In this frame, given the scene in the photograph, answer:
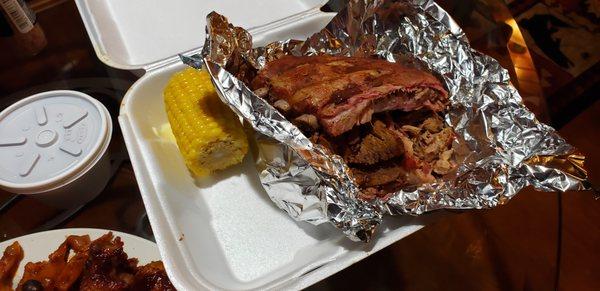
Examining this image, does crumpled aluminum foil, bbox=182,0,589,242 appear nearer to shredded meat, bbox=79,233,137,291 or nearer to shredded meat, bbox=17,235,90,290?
shredded meat, bbox=79,233,137,291

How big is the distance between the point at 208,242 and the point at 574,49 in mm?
2237

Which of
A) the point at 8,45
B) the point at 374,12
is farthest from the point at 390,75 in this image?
the point at 8,45

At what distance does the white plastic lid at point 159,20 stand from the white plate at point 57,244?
26.8 inches

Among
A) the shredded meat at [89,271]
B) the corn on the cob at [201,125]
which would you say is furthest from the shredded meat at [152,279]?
the corn on the cob at [201,125]

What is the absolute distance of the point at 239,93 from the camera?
107 cm

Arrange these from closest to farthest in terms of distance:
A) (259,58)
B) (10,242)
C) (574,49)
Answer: (10,242), (259,58), (574,49)

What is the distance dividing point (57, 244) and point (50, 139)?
0.34 m

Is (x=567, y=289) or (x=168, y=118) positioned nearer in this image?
(x=168, y=118)

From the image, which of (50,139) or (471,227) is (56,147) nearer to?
(50,139)

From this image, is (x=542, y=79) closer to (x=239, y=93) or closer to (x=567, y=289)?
(x=567, y=289)

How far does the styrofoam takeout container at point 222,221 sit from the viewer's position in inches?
40.9

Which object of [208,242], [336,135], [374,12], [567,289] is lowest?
[567,289]

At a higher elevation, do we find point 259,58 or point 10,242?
point 259,58

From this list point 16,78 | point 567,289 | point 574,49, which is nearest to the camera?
point 567,289
